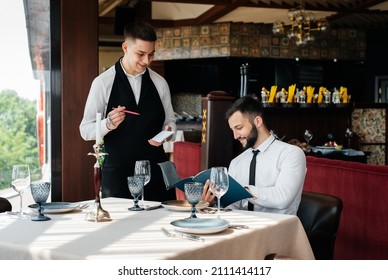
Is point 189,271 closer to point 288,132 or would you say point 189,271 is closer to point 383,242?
point 383,242

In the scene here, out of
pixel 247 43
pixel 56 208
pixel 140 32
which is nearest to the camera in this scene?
pixel 56 208

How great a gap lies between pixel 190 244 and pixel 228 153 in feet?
8.37

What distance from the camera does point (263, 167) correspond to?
279cm

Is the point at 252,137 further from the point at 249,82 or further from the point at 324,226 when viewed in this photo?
the point at 249,82

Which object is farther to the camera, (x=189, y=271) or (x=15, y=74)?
(x=15, y=74)

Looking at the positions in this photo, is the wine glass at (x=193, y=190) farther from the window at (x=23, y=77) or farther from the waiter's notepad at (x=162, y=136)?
the window at (x=23, y=77)

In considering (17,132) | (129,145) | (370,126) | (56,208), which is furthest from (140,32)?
(370,126)

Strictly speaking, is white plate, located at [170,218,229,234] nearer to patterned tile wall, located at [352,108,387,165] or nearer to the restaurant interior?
the restaurant interior

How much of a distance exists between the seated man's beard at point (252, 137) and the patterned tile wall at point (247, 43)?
32.3 feet

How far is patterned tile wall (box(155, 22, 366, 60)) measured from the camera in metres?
12.6

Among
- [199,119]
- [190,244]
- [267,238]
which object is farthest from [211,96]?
[199,119]

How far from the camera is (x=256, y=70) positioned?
13109 millimetres

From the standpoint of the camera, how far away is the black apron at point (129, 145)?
307 centimetres

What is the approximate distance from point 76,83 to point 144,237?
2602 mm
